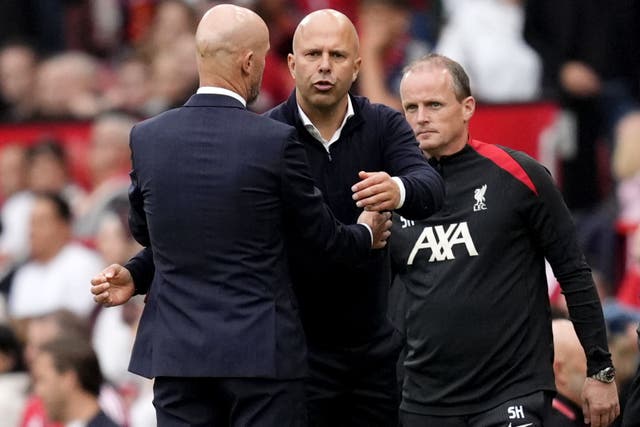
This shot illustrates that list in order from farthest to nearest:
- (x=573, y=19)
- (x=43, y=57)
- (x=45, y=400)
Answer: (x=43, y=57)
(x=573, y=19)
(x=45, y=400)

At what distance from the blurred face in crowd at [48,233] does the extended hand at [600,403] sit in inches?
231

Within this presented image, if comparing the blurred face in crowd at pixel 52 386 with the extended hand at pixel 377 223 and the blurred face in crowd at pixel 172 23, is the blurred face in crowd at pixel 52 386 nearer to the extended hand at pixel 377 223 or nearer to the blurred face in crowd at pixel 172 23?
the extended hand at pixel 377 223

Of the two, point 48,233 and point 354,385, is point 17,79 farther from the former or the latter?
point 354,385

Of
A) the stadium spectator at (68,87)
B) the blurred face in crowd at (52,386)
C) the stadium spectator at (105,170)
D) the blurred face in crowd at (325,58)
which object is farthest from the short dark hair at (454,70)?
the stadium spectator at (68,87)

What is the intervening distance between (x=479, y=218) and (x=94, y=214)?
19.6 feet

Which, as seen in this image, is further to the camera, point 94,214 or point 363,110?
point 94,214

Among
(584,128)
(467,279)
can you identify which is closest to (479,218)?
(467,279)

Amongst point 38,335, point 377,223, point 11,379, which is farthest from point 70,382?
point 377,223

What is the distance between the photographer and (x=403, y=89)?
714 centimetres

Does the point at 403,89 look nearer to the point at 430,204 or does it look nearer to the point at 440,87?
the point at 440,87

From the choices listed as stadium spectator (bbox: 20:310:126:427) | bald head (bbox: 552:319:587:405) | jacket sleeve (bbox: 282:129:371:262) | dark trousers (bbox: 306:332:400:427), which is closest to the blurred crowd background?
stadium spectator (bbox: 20:310:126:427)

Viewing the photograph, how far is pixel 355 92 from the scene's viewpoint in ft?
38.8

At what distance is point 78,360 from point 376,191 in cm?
328

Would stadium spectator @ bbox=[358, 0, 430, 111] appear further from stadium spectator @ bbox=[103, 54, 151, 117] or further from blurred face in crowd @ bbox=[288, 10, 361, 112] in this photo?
blurred face in crowd @ bbox=[288, 10, 361, 112]
